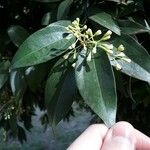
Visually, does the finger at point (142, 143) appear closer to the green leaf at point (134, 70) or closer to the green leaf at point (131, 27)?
the green leaf at point (134, 70)

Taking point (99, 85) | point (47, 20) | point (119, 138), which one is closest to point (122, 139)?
point (119, 138)

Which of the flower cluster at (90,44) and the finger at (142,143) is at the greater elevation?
the flower cluster at (90,44)

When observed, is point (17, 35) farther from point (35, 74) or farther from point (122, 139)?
point (122, 139)

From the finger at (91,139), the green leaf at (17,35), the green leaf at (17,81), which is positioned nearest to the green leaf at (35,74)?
the green leaf at (17,81)

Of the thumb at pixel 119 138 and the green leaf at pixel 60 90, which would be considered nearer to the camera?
the thumb at pixel 119 138

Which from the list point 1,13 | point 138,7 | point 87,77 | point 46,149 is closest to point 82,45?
point 87,77

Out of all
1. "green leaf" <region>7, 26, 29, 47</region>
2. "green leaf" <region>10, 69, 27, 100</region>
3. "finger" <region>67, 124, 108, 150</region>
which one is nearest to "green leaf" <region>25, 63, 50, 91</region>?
"green leaf" <region>10, 69, 27, 100</region>

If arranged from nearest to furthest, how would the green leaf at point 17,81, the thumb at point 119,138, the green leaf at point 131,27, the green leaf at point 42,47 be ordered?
1. the thumb at point 119,138
2. the green leaf at point 42,47
3. the green leaf at point 131,27
4. the green leaf at point 17,81

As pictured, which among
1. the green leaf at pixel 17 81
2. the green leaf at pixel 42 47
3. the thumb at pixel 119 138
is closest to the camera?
the thumb at pixel 119 138
